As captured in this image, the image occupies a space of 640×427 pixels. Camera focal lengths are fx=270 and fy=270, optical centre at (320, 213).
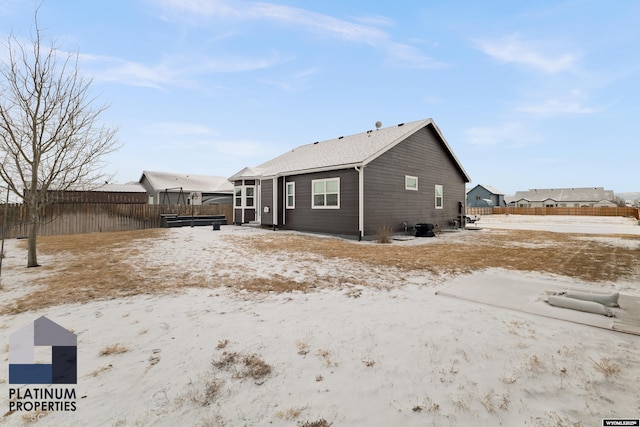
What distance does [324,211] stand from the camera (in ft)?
46.5

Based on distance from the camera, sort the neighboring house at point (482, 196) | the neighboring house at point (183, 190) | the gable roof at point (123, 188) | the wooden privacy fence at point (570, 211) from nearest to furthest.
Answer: the neighboring house at point (183, 190) → the gable roof at point (123, 188) → the wooden privacy fence at point (570, 211) → the neighboring house at point (482, 196)

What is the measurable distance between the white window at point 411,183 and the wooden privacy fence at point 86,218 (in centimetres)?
1632

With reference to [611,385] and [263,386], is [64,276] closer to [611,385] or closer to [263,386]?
[263,386]

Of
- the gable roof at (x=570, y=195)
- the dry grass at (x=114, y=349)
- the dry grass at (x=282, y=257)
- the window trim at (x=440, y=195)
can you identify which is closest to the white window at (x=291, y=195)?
the dry grass at (x=282, y=257)

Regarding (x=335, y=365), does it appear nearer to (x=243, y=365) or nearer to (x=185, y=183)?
(x=243, y=365)

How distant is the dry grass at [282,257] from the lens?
508cm

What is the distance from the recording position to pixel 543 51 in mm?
13953

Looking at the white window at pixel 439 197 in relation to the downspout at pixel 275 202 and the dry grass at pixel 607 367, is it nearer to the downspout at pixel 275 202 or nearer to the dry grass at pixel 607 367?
the downspout at pixel 275 202

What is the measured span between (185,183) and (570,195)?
8358 centimetres

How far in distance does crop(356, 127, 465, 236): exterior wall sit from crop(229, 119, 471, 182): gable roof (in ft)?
1.53

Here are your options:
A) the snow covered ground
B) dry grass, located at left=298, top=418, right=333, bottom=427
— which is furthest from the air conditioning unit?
dry grass, located at left=298, top=418, right=333, bottom=427

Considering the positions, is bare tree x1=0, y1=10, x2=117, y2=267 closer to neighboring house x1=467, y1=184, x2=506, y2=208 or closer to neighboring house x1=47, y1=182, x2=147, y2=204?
neighboring house x1=47, y1=182, x2=147, y2=204

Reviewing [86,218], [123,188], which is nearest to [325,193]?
[86,218]

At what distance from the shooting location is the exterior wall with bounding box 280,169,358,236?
504 inches
